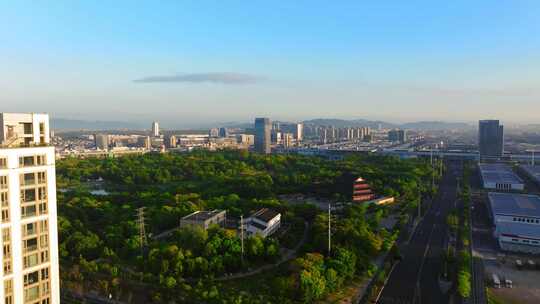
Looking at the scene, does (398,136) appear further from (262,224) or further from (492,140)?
(262,224)

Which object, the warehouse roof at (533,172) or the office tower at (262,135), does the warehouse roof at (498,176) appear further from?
the office tower at (262,135)

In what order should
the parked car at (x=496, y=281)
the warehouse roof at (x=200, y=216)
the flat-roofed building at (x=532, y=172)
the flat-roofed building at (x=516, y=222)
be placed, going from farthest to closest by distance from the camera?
the flat-roofed building at (x=532, y=172) < the warehouse roof at (x=200, y=216) < the flat-roofed building at (x=516, y=222) < the parked car at (x=496, y=281)

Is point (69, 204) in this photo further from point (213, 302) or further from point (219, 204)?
point (213, 302)

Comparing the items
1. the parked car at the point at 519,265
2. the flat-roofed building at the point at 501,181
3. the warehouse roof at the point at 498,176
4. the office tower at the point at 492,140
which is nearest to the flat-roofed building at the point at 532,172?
the warehouse roof at the point at 498,176

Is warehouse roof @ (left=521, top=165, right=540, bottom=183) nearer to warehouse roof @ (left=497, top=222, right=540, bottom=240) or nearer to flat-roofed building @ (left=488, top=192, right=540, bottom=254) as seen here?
flat-roofed building @ (left=488, top=192, right=540, bottom=254)

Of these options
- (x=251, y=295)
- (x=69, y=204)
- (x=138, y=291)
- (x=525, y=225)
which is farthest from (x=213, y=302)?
(x=525, y=225)

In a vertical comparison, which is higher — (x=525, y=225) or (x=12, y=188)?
(x=12, y=188)
